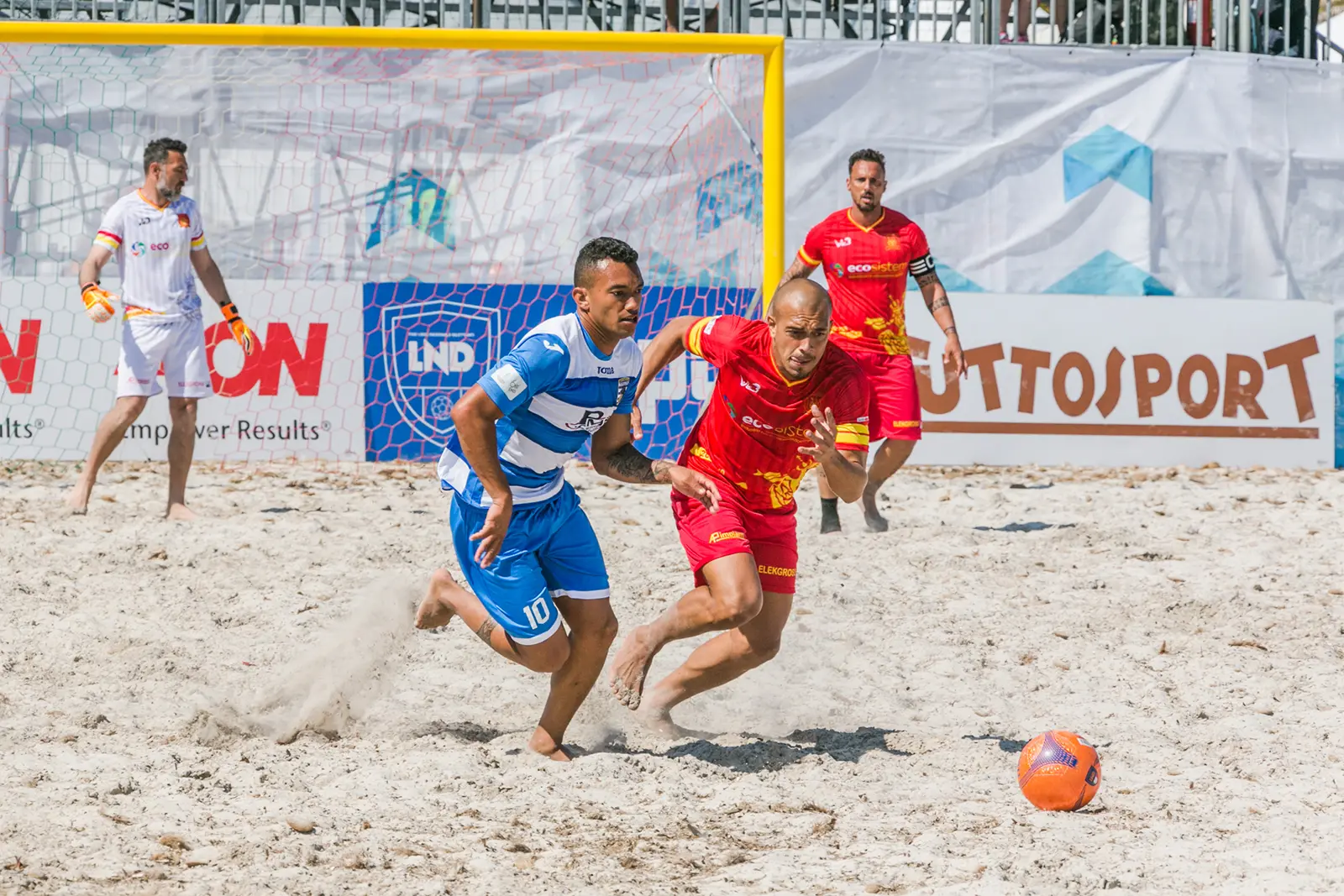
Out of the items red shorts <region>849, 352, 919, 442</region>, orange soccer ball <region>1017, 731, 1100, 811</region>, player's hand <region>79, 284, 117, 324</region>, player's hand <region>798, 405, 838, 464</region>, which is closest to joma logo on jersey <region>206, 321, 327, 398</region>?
player's hand <region>79, 284, 117, 324</region>

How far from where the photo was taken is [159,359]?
8023mm

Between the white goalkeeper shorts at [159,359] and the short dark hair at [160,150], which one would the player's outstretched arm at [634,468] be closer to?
the white goalkeeper shorts at [159,359]

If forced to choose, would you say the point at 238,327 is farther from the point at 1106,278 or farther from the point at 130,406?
the point at 1106,278

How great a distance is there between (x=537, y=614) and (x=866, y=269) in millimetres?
3903

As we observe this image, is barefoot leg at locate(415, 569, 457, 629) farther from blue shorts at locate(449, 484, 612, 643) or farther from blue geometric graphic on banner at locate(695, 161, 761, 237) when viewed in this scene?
blue geometric graphic on banner at locate(695, 161, 761, 237)

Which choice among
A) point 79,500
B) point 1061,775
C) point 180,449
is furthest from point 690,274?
point 1061,775

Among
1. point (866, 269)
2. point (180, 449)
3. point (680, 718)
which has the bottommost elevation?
point (680, 718)

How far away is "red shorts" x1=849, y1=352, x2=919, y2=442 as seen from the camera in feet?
26.3

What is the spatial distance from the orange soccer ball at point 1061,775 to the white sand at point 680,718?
77 mm

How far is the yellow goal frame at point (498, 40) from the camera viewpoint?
7.84 metres

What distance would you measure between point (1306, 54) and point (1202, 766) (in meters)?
9.66

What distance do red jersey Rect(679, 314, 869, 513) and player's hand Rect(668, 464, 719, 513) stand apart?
1.30 ft

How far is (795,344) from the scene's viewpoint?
4.66 meters

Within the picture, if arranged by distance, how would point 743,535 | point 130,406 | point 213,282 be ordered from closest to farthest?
point 743,535 → point 130,406 → point 213,282
